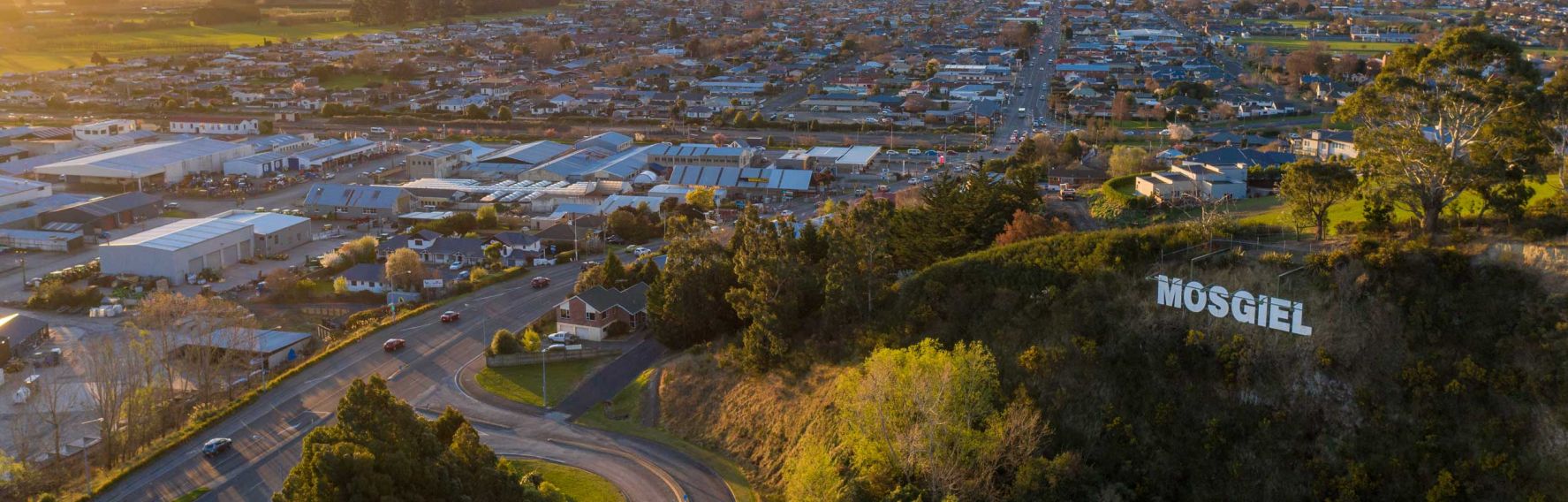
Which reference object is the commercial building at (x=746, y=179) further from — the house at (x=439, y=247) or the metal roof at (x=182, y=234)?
the metal roof at (x=182, y=234)

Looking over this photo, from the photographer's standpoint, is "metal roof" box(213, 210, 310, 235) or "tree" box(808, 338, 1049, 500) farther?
"metal roof" box(213, 210, 310, 235)

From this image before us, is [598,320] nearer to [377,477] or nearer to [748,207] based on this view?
[748,207]

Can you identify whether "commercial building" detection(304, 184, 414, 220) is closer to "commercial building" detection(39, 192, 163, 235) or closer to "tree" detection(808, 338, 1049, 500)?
"commercial building" detection(39, 192, 163, 235)

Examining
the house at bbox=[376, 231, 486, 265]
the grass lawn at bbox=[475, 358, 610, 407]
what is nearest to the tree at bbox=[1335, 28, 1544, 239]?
the grass lawn at bbox=[475, 358, 610, 407]

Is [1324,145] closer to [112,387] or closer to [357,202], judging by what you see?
[357,202]

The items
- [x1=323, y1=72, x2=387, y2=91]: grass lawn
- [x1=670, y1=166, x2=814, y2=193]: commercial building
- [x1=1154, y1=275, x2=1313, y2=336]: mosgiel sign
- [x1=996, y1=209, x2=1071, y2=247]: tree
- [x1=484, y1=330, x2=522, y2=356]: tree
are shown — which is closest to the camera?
[x1=1154, y1=275, x2=1313, y2=336]: mosgiel sign

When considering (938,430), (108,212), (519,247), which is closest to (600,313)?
(519,247)

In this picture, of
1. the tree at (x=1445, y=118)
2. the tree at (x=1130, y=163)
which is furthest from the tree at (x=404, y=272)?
the tree at (x=1445, y=118)

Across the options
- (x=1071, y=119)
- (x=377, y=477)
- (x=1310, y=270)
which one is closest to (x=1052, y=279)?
(x=1310, y=270)
